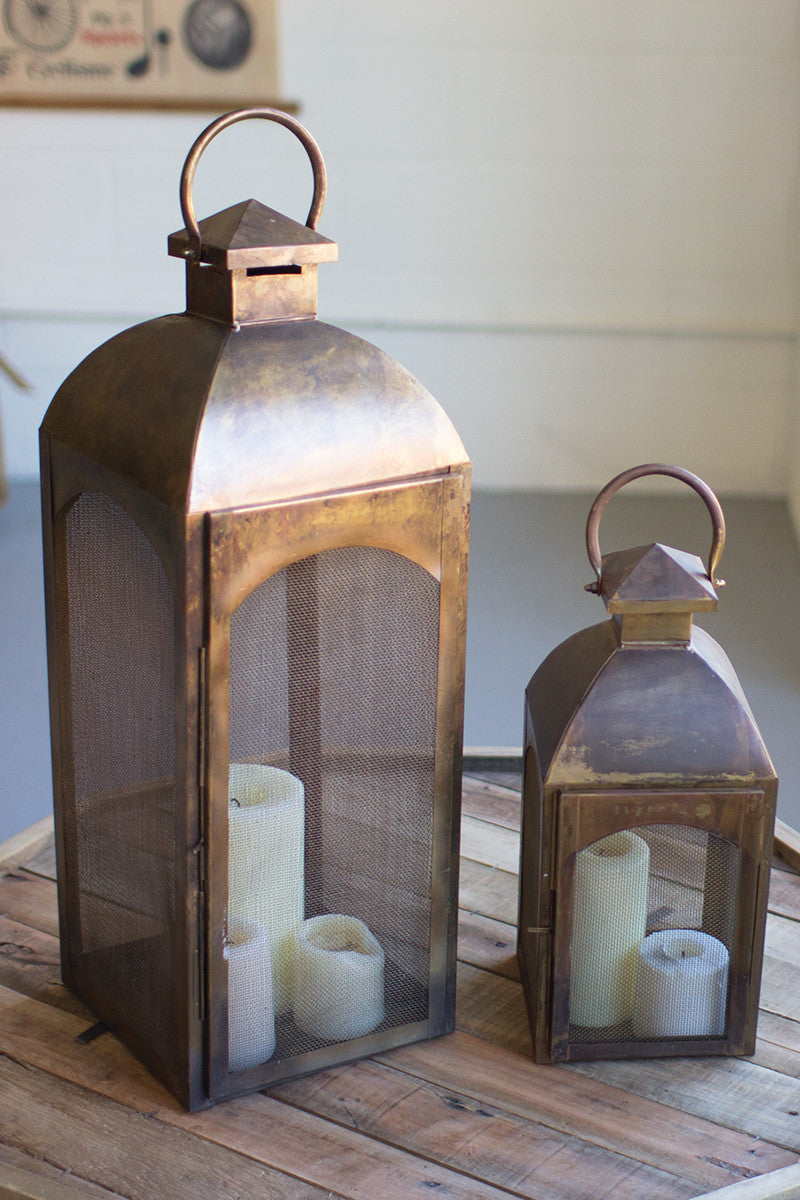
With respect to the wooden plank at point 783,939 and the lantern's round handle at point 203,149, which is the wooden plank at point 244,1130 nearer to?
the wooden plank at point 783,939

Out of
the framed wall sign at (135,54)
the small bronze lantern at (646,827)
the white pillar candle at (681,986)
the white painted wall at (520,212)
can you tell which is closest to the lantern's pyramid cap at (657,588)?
the small bronze lantern at (646,827)

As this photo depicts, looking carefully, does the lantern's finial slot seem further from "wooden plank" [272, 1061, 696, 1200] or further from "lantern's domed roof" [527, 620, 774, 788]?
"wooden plank" [272, 1061, 696, 1200]

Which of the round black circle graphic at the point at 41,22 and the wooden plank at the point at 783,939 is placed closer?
the wooden plank at the point at 783,939

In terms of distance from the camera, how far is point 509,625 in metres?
2.62

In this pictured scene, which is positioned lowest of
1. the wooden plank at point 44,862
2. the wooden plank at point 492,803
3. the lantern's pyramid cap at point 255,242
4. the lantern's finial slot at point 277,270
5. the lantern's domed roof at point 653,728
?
the wooden plank at point 44,862

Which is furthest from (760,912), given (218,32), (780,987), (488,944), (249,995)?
(218,32)

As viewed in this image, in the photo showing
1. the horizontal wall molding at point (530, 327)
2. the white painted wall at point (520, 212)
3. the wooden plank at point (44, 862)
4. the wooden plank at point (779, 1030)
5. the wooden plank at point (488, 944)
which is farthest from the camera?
the horizontal wall molding at point (530, 327)

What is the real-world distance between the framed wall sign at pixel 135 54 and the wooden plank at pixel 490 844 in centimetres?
211

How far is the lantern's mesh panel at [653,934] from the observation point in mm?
1131

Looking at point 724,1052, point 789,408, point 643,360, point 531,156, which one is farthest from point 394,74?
point 724,1052

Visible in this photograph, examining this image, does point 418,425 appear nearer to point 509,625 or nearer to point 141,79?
point 509,625

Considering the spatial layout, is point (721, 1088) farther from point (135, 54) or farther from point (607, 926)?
point (135, 54)

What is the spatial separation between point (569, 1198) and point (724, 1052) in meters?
0.23

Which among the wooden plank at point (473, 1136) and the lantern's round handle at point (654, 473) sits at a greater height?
the lantern's round handle at point (654, 473)
